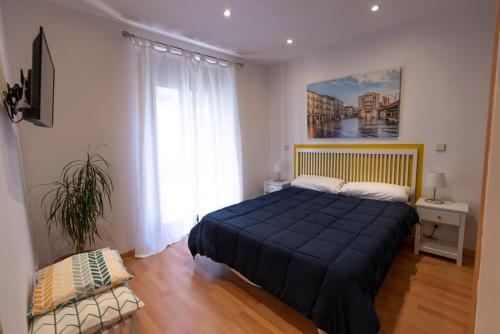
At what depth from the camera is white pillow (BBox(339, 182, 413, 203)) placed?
8.65 ft

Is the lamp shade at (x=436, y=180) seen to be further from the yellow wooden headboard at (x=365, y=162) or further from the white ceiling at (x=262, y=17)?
the white ceiling at (x=262, y=17)

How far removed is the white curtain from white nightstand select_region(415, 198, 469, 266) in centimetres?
239

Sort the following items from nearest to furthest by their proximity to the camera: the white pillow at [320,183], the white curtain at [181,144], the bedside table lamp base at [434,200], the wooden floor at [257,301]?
the wooden floor at [257,301] → the bedside table lamp base at [434,200] → the white curtain at [181,144] → the white pillow at [320,183]

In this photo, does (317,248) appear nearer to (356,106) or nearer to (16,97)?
(16,97)

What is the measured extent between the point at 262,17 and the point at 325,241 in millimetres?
2310

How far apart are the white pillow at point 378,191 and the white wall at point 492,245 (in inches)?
96.1

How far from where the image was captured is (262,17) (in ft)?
8.07

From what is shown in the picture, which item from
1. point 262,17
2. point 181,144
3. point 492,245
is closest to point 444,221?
point 492,245

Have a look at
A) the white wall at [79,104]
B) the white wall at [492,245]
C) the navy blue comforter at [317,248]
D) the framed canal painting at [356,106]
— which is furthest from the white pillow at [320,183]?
the white wall at [492,245]

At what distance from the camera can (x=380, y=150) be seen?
9.87 ft

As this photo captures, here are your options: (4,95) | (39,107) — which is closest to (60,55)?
(4,95)

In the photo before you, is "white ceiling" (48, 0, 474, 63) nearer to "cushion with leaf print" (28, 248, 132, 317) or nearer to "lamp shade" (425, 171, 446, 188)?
"lamp shade" (425, 171, 446, 188)

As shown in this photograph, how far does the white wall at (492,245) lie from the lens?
45cm

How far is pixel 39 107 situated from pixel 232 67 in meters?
2.73
